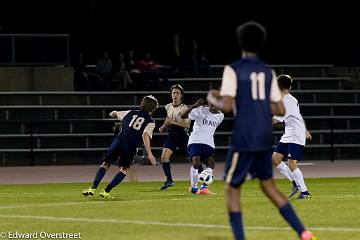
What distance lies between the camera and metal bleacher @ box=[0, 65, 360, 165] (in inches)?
1305

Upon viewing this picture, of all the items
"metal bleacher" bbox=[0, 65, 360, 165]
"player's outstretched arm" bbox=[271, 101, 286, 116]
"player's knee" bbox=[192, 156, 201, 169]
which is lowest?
"metal bleacher" bbox=[0, 65, 360, 165]

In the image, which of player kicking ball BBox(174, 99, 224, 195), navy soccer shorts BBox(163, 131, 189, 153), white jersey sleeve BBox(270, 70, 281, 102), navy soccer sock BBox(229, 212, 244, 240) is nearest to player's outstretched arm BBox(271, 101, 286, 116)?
white jersey sleeve BBox(270, 70, 281, 102)

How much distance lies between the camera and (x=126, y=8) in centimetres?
4112

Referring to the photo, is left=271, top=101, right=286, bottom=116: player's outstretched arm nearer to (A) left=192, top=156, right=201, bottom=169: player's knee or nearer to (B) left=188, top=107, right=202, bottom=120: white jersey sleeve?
(A) left=192, top=156, right=201, bottom=169: player's knee

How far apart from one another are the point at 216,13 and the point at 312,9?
3.66 meters

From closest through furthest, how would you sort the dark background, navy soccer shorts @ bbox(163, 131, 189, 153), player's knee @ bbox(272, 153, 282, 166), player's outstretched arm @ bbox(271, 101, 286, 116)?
player's outstretched arm @ bbox(271, 101, 286, 116) < player's knee @ bbox(272, 153, 282, 166) < navy soccer shorts @ bbox(163, 131, 189, 153) < the dark background

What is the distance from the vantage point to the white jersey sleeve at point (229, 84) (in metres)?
11.2

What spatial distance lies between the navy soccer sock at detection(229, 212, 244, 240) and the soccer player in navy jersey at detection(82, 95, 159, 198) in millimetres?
7642

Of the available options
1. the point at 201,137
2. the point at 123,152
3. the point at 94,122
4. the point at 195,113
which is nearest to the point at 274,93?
the point at 123,152

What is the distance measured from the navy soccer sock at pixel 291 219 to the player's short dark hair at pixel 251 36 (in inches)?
63.5

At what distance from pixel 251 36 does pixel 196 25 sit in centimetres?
3039

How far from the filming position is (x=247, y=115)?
36.8ft

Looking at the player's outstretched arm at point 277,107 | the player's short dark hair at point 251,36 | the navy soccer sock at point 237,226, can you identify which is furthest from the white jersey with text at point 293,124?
the navy soccer sock at point 237,226

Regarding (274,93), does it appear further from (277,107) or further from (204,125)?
(204,125)
